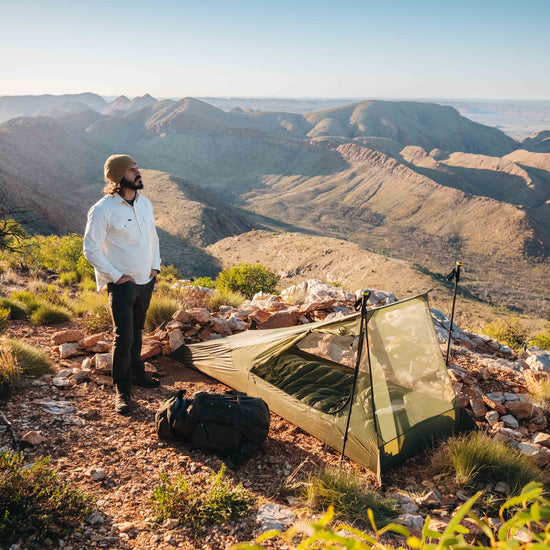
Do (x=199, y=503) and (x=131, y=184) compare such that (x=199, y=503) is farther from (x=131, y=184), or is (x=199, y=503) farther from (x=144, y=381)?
(x=131, y=184)

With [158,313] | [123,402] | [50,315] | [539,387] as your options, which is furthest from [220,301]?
[539,387]

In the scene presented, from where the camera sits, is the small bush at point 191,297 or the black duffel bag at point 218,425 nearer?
the black duffel bag at point 218,425

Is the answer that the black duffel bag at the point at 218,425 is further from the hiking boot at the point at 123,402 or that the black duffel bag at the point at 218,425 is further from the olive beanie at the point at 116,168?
the olive beanie at the point at 116,168

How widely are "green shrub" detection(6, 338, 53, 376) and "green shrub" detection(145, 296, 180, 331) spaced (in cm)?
189

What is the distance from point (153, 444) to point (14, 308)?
410 cm

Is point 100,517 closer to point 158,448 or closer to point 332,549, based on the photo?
point 158,448

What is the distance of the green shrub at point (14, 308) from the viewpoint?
6.55 metres

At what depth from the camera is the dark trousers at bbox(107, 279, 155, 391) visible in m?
4.27

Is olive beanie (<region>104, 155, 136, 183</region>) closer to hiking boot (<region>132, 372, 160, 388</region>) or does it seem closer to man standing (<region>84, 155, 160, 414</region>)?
man standing (<region>84, 155, 160, 414</region>)

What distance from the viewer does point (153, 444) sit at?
12.8 feet

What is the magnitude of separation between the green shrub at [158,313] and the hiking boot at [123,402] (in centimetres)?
233

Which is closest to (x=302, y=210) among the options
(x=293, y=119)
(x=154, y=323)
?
(x=154, y=323)

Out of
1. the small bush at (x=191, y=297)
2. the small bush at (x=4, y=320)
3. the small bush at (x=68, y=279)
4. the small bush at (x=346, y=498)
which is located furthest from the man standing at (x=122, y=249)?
the small bush at (x=68, y=279)

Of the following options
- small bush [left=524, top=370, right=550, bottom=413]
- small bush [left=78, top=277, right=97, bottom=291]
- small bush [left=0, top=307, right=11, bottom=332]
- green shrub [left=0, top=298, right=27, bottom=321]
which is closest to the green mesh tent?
small bush [left=524, top=370, right=550, bottom=413]
